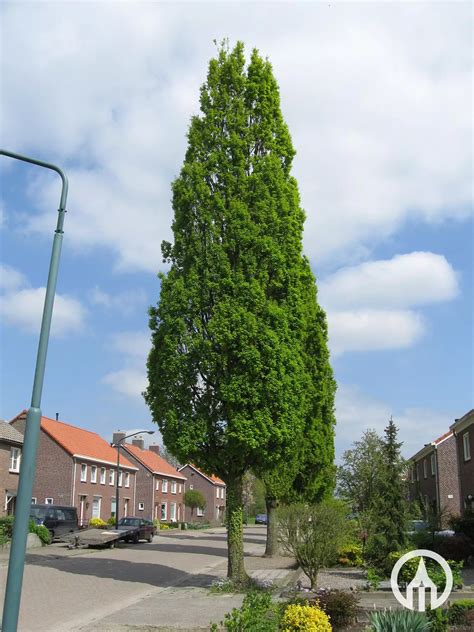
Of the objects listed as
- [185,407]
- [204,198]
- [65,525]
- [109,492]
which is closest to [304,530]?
[185,407]

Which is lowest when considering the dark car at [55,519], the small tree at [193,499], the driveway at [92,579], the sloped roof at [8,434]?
the driveway at [92,579]

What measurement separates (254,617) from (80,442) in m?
47.6

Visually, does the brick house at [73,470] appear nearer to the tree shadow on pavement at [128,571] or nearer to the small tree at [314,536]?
the tree shadow on pavement at [128,571]

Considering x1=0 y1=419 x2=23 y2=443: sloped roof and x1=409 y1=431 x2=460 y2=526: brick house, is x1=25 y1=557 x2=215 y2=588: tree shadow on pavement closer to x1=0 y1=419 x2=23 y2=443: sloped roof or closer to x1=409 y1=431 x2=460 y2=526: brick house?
x1=0 y1=419 x2=23 y2=443: sloped roof

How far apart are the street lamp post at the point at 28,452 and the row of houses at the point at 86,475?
31.7m

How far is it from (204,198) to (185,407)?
5.62 m

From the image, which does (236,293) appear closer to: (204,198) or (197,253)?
(197,253)

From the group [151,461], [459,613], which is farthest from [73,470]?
[459,613]

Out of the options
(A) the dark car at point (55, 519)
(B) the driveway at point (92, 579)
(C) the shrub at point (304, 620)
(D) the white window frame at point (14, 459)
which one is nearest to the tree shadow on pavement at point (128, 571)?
(B) the driveway at point (92, 579)

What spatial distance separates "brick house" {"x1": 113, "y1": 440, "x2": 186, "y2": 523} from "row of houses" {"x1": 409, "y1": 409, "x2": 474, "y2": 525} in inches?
1042

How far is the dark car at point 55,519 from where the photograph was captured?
35.6 metres

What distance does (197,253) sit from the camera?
1822cm

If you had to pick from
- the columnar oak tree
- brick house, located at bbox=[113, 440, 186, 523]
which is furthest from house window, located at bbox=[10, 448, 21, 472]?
brick house, located at bbox=[113, 440, 186, 523]

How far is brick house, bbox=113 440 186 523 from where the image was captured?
216ft
